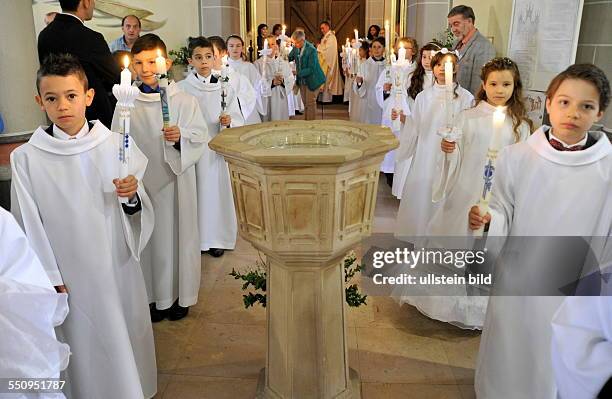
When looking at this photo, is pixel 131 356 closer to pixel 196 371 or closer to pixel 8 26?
pixel 196 371

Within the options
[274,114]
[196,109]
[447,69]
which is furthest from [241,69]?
[447,69]

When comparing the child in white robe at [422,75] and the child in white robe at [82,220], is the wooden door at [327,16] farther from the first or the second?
the child in white robe at [82,220]

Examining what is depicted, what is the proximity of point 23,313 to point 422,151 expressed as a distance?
3502 mm

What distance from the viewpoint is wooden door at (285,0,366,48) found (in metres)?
15.6

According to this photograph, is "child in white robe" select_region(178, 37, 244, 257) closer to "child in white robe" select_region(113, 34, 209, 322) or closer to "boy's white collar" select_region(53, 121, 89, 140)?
"child in white robe" select_region(113, 34, 209, 322)

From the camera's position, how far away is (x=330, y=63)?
14.3m

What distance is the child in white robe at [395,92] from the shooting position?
13.8ft

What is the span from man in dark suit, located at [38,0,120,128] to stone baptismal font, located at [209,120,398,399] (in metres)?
1.43

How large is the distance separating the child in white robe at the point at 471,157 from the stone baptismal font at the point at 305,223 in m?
0.98

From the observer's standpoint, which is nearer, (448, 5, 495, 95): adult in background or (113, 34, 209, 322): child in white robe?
(113, 34, 209, 322): child in white robe

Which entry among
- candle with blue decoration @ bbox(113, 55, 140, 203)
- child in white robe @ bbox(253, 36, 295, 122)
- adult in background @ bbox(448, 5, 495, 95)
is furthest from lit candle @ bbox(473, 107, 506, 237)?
child in white robe @ bbox(253, 36, 295, 122)

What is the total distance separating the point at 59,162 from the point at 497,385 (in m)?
2.21

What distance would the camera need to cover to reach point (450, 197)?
365cm

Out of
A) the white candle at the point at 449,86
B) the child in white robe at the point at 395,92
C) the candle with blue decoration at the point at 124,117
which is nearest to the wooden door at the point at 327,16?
the child in white robe at the point at 395,92
